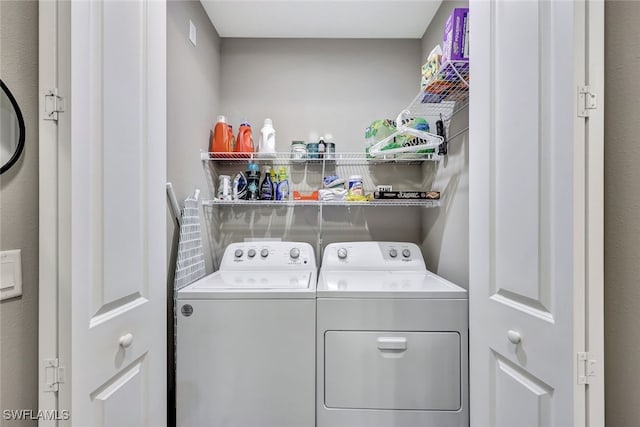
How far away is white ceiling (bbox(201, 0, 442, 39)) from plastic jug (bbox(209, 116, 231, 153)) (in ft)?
2.34

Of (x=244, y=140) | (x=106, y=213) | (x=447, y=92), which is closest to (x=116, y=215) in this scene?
(x=106, y=213)

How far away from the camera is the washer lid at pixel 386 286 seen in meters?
1.43

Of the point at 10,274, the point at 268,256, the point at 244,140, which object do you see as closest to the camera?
the point at 10,274

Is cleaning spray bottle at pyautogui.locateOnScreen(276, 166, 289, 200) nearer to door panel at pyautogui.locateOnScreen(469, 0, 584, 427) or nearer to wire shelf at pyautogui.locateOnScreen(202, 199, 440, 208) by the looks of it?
wire shelf at pyautogui.locateOnScreen(202, 199, 440, 208)

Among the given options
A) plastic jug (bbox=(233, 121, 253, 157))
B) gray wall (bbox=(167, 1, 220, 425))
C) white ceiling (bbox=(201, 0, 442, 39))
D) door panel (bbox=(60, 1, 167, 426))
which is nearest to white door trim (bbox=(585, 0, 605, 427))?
door panel (bbox=(60, 1, 167, 426))

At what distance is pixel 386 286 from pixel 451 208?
638 mm

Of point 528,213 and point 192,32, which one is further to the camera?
point 192,32

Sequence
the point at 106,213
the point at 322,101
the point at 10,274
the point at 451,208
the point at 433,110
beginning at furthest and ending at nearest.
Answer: the point at 322,101
the point at 433,110
the point at 451,208
the point at 106,213
the point at 10,274

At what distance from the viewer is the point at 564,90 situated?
2.44ft

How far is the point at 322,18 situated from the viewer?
2.10 meters

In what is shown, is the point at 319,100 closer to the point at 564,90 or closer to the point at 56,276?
the point at 564,90

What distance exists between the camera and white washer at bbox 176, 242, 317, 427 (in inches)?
55.9

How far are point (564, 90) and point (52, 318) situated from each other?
1350 mm

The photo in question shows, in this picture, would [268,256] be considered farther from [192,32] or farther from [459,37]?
[459,37]
